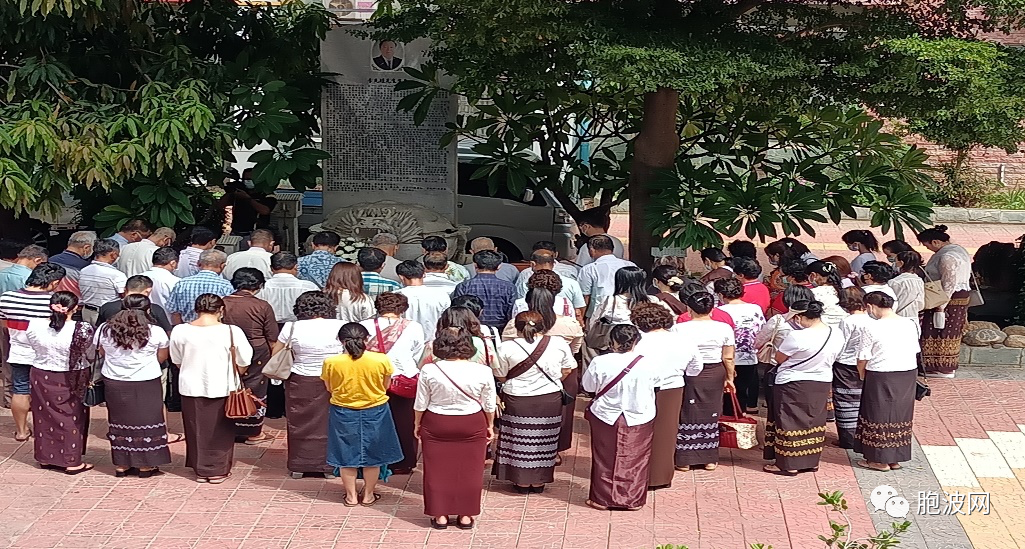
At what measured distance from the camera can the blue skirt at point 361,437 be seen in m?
6.61

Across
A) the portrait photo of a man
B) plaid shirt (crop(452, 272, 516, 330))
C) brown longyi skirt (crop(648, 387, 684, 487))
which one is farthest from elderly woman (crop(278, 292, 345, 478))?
the portrait photo of a man

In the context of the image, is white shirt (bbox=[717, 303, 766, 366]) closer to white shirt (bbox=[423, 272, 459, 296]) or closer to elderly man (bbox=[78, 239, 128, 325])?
white shirt (bbox=[423, 272, 459, 296])

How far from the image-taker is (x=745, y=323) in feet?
25.6

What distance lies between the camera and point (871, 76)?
30.0 feet

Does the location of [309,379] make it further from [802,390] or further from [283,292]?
[802,390]

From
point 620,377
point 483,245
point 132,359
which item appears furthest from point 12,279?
point 620,377

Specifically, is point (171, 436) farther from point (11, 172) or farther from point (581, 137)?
point (581, 137)

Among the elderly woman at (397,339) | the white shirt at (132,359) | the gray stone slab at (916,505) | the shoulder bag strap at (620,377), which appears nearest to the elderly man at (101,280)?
the white shirt at (132,359)

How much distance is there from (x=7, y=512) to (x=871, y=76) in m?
7.04

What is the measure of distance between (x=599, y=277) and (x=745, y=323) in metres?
1.34

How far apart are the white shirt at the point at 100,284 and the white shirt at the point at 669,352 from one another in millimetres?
3925

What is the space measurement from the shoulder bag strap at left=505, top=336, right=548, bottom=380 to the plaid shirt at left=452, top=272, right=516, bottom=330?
4.34ft

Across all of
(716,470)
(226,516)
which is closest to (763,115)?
(716,470)

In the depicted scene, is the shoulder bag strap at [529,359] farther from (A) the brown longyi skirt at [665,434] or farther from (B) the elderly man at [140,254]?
(B) the elderly man at [140,254]
